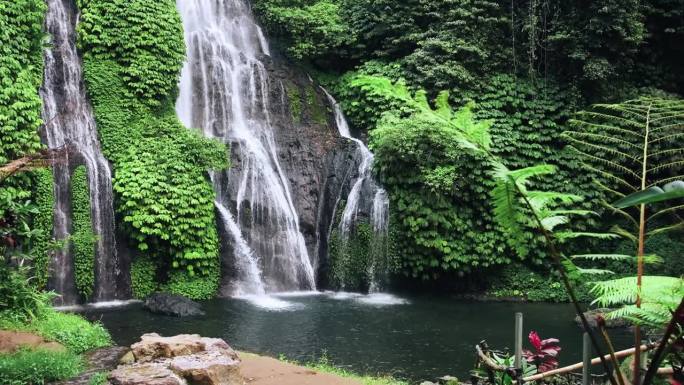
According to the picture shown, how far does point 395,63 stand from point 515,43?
361 centimetres

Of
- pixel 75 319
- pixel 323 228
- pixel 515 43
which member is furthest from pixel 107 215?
pixel 515 43

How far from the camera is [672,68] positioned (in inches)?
671

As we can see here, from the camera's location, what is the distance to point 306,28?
1875cm

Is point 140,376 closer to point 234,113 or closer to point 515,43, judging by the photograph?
point 234,113

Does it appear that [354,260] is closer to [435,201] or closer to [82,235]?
[435,201]

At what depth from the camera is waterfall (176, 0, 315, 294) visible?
14.5m

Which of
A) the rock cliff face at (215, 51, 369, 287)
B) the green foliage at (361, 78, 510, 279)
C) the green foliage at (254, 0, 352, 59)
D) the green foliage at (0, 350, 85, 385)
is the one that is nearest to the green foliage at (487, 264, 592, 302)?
the green foliage at (361, 78, 510, 279)

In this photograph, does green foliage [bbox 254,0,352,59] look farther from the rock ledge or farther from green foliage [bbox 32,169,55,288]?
the rock ledge

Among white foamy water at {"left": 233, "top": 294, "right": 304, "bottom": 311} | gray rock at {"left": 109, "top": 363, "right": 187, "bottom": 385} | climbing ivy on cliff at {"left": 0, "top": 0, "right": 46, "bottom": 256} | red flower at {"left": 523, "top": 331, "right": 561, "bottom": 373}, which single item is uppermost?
climbing ivy on cliff at {"left": 0, "top": 0, "right": 46, "bottom": 256}

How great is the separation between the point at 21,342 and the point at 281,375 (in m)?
3.37

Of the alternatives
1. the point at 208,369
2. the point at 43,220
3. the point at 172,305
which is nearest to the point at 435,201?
the point at 172,305

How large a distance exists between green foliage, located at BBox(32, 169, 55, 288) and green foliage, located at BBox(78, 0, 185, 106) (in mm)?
3458

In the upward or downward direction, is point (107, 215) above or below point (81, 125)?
below

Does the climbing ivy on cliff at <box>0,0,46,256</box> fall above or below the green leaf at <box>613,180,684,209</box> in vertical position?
above
